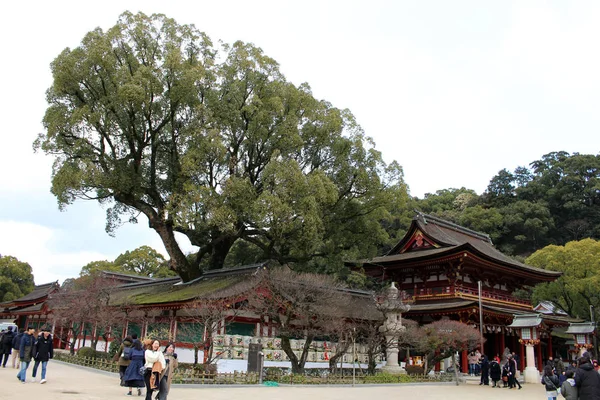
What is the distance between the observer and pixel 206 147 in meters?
23.2

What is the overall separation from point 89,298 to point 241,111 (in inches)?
474

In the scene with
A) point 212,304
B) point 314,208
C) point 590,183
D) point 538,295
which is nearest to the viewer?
point 212,304

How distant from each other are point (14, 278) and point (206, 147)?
4607 centimetres

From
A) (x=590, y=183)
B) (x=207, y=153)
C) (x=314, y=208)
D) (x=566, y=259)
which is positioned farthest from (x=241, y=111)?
(x=590, y=183)

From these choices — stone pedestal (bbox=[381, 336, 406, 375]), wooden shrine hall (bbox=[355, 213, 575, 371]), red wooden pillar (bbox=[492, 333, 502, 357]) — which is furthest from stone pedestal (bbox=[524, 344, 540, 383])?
stone pedestal (bbox=[381, 336, 406, 375])

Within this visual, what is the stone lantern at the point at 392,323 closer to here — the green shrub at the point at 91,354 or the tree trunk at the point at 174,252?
the tree trunk at the point at 174,252

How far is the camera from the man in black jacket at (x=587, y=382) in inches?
319

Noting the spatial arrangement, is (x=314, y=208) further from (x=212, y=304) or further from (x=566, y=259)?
(x=566, y=259)

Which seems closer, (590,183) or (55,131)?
(55,131)

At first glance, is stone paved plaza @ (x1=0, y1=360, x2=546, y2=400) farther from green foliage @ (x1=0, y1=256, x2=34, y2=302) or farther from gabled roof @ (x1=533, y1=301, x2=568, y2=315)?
green foliage @ (x1=0, y1=256, x2=34, y2=302)

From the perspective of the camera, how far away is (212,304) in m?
17.9

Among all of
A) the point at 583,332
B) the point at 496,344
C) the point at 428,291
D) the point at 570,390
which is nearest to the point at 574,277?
the point at 496,344

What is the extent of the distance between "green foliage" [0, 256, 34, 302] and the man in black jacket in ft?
194

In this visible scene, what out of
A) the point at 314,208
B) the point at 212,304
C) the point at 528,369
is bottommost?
the point at 528,369
